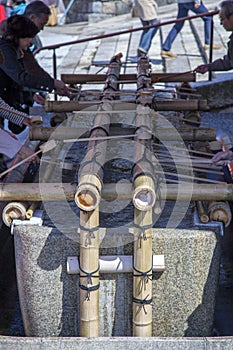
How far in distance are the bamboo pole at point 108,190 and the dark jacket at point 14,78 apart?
2.04 m

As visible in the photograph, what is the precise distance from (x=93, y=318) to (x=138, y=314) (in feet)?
0.85

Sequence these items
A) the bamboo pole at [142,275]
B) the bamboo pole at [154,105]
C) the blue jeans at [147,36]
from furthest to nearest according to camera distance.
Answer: the blue jeans at [147,36]
the bamboo pole at [154,105]
the bamboo pole at [142,275]

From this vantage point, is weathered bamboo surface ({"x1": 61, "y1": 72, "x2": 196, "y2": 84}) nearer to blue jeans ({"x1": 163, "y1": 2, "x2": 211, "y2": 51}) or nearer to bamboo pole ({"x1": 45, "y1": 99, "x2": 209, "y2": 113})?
bamboo pole ({"x1": 45, "y1": 99, "x2": 209, "y2": 113})

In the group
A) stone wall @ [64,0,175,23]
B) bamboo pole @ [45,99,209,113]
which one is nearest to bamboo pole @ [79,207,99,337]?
bamboo pole @ [45,99,209,113]

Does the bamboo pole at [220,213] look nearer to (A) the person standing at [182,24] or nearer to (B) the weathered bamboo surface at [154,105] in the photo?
(B) the weathered bamboo surface at [154,105]

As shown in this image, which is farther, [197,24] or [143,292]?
[197,24]

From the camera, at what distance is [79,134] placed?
504 cm

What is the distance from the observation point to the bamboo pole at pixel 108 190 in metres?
3.95

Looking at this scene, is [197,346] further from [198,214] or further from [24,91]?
[24,91]

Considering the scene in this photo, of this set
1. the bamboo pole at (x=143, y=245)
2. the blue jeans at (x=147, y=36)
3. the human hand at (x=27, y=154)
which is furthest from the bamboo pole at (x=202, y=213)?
the blue jeans at (x=147, y=36)

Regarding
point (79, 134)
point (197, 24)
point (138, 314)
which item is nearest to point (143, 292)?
point (138, 314)

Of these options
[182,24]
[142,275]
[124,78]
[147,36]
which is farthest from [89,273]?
[182,24]

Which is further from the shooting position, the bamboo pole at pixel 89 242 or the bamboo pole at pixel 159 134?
the bamboo pole at pixel 159 134

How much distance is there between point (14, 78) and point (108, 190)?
2.39 metres
